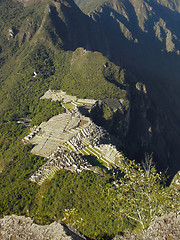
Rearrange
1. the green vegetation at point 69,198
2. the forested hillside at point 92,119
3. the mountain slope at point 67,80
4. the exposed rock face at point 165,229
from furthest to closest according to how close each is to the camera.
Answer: the mountain slope at point 67,80, the green vegetation at point 69,198, the forested hillside at point 92,119, the exposed rock face at point 165,229

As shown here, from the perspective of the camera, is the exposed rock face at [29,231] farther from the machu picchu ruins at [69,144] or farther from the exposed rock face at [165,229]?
the machu picchu ruins at [69,144]

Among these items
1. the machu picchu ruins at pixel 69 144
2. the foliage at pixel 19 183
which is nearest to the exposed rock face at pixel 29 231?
the foliage at pixel 19 183

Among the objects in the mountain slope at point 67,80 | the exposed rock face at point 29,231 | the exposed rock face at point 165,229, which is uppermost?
the exposed rock face at point 165,229

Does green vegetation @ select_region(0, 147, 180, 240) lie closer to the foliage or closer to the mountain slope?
the foliage

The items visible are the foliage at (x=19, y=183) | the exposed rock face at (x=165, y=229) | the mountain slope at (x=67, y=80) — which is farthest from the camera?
the mountain slope at (x=67, y=80)

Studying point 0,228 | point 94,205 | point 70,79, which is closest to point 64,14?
point 70,79

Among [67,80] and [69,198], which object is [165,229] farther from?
[67,80]
